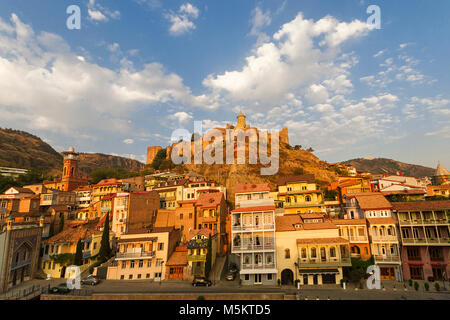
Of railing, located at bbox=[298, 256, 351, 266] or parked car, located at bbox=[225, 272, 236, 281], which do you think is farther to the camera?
parked car, located at bbox=[225, 272, 236, 281]

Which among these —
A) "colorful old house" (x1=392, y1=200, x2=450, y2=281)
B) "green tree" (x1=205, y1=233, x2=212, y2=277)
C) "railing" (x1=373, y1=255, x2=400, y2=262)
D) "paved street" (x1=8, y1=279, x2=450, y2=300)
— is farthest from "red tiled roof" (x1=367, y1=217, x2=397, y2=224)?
"green tree" (x1=205, y1=233, x2=212, y2=277)

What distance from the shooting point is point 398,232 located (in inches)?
1505

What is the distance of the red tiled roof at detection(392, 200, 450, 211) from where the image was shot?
37.2 metres

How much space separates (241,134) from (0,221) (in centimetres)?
10023

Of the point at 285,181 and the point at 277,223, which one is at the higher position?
the point at 285,181

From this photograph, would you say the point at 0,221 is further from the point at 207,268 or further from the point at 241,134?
the point at 241,134

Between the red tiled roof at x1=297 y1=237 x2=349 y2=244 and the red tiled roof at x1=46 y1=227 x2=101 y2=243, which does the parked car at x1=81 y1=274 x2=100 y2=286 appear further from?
the red tiled roof at x1=297 y1=237 x2=349 y2=244

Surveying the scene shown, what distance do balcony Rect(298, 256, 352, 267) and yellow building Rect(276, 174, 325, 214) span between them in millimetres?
14864

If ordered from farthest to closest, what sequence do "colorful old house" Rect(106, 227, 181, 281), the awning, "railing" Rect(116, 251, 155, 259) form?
1. "railing" Rect(116, 251, 155, 259)
2. "colorful old house" Rect(106, 227, 181, 281)
3. the awning

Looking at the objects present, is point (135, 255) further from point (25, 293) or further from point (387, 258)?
point (387, 258)

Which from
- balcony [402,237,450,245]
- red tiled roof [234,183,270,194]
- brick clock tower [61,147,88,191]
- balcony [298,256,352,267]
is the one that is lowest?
balcony [298,256,352,267]

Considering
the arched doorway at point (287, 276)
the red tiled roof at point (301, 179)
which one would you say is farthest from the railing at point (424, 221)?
the arched doorway at point (287, 276)

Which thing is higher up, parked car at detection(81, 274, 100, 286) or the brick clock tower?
the brick clock tower
